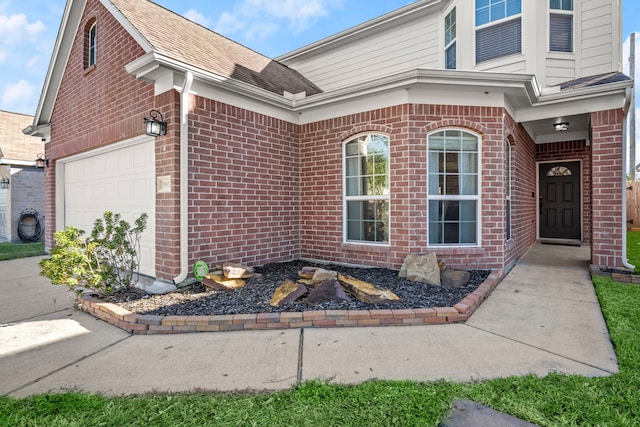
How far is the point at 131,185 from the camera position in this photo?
5.59 m

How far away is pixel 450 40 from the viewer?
769 cm

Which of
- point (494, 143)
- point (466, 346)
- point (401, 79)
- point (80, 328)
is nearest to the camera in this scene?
point (466, 346)

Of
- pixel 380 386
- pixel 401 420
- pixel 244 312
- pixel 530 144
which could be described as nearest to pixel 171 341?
pixel 244 312

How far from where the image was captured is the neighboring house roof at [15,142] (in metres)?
11.8

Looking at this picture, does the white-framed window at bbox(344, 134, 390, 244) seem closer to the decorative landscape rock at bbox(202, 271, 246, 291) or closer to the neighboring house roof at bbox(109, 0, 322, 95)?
the neighboring house roof at bbox(109, 0, 322, 95)

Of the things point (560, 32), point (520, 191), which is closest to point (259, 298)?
point (520, 191)

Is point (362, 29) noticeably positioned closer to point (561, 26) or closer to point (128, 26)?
point (561, 26)

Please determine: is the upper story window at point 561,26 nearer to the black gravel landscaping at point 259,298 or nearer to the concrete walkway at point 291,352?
the black gravel landscaping at point 259,298

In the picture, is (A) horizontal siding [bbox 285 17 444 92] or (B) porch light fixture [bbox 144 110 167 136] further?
(A) horizontal siding [bbox 285 17 444 92]

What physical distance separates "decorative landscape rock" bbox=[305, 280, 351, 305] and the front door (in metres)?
8.22

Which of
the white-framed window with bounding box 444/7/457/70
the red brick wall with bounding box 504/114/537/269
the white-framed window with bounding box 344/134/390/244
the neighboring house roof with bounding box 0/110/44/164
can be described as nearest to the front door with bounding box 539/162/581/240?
the red brick wall with bounding box 504/114/537/269

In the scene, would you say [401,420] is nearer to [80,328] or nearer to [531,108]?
[80,328]

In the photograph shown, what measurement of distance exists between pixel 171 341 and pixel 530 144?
8.86 metres

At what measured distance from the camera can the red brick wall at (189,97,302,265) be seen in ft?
16.1
